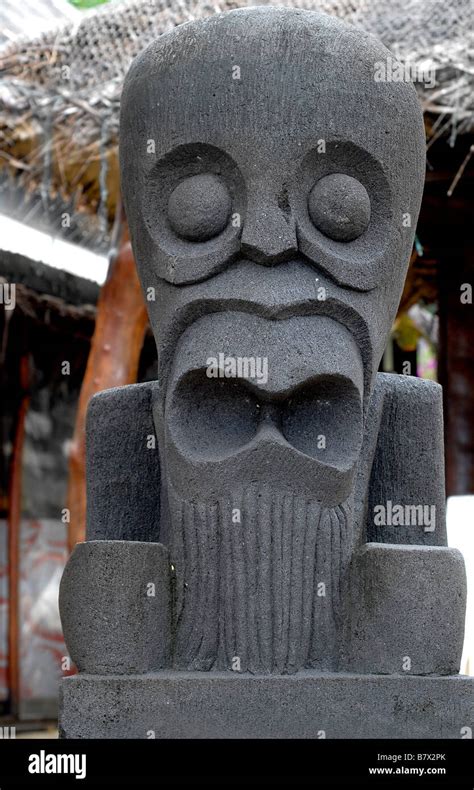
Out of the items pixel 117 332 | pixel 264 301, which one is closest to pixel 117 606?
pixel 264 301

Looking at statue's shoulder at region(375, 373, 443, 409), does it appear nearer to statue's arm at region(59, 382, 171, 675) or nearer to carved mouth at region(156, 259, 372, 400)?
carved mouth at region(156, 259, 372, 400)

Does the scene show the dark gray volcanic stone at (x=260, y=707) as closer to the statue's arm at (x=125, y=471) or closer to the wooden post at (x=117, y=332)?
the statue's arm at (x=125, y=471)

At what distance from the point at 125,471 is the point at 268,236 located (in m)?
0.88

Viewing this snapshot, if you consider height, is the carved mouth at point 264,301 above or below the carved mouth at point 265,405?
above

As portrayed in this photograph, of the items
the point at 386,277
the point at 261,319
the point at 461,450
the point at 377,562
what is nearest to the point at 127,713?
the point at 377,562

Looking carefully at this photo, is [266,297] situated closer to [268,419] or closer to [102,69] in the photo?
[268,419]

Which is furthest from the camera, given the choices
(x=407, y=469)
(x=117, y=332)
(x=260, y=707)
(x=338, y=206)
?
(x=117, y=332)

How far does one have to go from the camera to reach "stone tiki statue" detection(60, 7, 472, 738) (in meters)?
3.24

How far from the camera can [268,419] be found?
3.37 meters

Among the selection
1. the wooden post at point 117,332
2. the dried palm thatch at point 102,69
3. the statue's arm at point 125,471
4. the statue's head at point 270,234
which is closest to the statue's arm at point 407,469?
the statue's head at point 270,234

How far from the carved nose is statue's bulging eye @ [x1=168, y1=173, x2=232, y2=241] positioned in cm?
9

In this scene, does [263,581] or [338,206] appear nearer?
[263,581]

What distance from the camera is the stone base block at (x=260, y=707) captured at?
3195 millimetres
